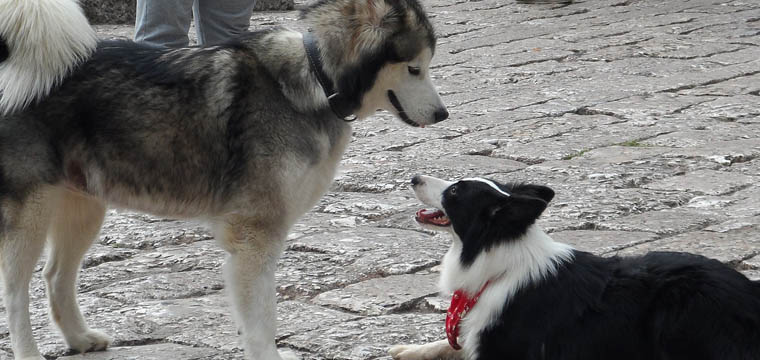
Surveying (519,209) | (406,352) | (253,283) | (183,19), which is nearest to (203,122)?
(253,283)

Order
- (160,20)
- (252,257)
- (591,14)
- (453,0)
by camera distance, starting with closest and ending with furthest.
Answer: (252,257), (160,20), (591,14), (453,0)

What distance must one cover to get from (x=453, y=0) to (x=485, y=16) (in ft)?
4.80

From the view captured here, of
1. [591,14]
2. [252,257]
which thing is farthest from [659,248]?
[591,14]

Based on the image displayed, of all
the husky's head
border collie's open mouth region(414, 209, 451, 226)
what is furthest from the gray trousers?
border collie's open mouth region(414, 209, 451, 226)

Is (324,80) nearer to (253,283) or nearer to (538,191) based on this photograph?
(253,283)

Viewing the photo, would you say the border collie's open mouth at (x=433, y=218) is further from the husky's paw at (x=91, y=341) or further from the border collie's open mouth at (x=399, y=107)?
the husky's paw at (x=91, y=341)

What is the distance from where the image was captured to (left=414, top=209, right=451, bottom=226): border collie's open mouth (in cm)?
384

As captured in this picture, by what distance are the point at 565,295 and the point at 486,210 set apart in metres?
0.37

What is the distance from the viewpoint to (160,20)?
5.96m

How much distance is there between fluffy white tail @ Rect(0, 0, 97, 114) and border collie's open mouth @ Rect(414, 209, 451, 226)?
1386 millimetres

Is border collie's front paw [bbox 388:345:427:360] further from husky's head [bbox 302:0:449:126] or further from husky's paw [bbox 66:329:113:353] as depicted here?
husky's paw [bbox 66:329:113:353]

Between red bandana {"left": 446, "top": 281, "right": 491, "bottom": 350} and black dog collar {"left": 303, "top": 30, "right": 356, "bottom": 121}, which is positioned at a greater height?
black dog collar {"left": 303, "top": 30, "right": 356, "bottom": 121}

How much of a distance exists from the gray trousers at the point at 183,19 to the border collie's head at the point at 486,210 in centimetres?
244

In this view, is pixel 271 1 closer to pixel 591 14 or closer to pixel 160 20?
pixel 591 14
